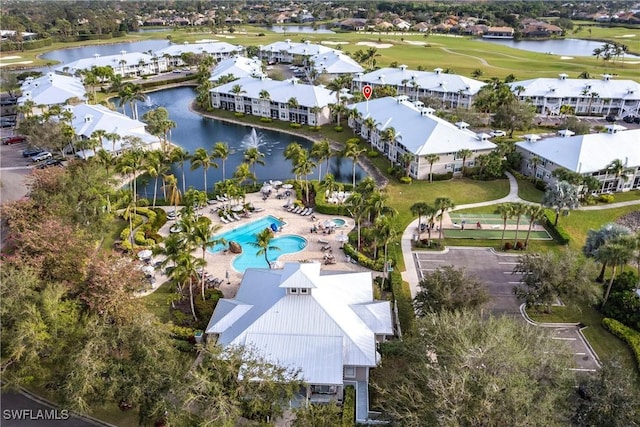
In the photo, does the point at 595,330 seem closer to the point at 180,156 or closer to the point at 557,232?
the point at 557,232

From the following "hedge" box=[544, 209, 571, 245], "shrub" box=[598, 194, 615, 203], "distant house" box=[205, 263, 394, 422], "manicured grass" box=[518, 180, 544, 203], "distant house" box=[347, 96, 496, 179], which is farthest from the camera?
"distant house" box=[347, 96, 496, 179]

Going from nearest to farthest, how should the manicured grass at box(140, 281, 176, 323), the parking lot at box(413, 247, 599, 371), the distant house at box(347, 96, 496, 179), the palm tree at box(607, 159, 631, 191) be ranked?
1. the parking lot at box(413, 247, 599, 371)
2. the manicured grass at box(140, 281, 176, 323)
3. the palm tree at box(607, 159, 631, 191)
4. the distant house at box(347, 96, 496, 179)

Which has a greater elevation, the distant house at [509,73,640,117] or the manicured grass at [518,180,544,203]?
the distant house at [509,73,640,117]

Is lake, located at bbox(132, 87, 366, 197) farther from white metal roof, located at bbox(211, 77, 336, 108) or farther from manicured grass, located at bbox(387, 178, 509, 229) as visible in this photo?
manicured grass, located at bbox(387, 178, 509, 229)

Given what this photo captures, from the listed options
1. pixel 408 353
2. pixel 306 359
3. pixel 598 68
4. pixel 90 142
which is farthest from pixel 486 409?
pixel 598 68

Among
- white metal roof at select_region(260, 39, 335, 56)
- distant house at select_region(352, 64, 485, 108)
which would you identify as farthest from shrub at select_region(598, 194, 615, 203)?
white metal roof at select_region(260, 39, 335, 56)

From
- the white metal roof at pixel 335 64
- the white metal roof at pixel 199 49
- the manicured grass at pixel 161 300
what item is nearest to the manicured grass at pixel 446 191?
the manicured grass at pixel 161 300

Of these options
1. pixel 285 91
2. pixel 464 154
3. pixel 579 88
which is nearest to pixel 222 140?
pixel 285 91

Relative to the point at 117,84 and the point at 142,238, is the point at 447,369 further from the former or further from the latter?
the point at 117,84
